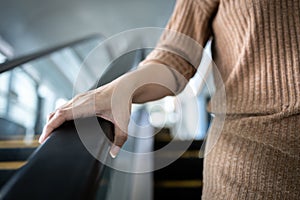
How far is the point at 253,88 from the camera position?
0.75 meters

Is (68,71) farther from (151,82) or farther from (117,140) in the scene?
(117,140)

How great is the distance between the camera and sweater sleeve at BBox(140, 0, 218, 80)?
0.80 meters

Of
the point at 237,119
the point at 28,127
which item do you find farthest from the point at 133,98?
the point at 28,127

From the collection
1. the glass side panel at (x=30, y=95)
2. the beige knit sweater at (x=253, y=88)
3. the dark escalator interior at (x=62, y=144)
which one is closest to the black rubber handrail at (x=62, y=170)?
the dark escalator interior at (x=62, y=144)

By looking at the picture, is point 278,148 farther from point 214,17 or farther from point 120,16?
point 120,16

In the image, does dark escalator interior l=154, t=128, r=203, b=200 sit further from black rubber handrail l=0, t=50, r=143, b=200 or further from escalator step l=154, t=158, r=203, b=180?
black rubber handrail l=0, t=50, r=143, b=200

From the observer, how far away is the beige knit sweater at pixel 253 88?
2.18 ft

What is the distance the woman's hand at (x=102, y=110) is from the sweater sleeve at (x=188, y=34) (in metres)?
0.23

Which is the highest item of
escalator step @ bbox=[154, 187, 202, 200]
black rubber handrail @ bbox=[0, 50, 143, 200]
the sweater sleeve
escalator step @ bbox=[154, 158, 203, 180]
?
the sweater sleeve

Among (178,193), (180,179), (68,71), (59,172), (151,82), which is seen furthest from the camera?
(68,71)

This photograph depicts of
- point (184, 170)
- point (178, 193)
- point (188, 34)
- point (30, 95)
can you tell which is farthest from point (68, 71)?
point (188, 34)

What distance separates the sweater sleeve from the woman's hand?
0.23 metres

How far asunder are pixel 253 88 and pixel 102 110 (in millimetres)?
328

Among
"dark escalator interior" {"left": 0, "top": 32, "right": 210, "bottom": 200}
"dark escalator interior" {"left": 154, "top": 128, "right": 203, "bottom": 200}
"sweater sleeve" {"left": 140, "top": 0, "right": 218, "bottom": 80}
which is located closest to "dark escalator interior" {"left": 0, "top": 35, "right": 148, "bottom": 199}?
"dark escalator interior" {"left": 0, "top": 32, "right": 210, "bottom": 200}
